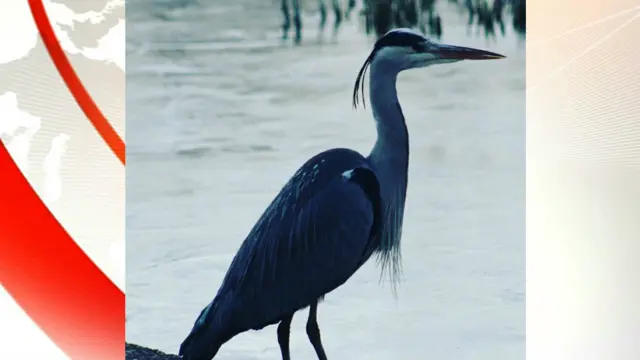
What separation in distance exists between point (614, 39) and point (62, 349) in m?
1.65

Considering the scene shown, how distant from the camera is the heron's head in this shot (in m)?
2.21

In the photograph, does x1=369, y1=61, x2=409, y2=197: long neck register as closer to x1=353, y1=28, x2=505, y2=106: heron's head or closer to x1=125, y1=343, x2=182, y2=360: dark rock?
x1=353, y1=28, x2=505, y2=106: heron's head

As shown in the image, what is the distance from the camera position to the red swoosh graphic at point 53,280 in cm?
218

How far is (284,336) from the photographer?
2186 mm

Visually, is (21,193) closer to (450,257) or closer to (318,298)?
(318,298)

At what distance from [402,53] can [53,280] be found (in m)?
1.08

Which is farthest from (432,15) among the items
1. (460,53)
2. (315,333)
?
(315,333)

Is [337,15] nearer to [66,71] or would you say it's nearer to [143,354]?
[66,71]

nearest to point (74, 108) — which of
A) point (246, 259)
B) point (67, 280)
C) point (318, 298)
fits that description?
point (67, 280)

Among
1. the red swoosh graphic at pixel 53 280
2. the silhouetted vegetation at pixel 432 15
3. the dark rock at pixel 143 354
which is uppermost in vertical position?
the silhouetted vegetation at pixel 432 15

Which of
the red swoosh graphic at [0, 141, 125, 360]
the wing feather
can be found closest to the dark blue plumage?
the wing feather

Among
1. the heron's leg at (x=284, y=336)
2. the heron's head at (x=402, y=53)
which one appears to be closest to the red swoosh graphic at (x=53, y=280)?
the heron's leg at (x=284, y=336)

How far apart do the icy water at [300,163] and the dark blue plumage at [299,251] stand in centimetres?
4

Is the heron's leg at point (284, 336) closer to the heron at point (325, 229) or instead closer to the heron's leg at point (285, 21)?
the heron at point (325, 229)
